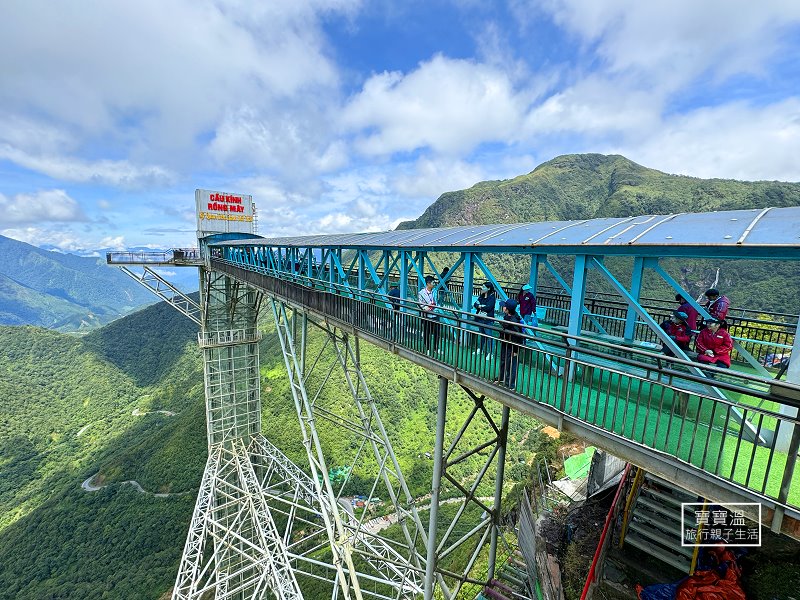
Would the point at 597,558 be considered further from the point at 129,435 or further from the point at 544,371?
the point at 129,435

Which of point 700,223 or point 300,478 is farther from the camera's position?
point 300,478

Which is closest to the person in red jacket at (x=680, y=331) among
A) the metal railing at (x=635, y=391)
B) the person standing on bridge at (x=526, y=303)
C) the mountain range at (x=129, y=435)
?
the metal railing at (x=635, y=391)

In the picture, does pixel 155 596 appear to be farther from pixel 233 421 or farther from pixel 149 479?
pixel 233 421

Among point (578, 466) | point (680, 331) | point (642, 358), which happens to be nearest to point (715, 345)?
point (680, 331)

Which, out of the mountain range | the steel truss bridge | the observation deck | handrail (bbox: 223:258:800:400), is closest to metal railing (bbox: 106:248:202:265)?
the steel truss bridge

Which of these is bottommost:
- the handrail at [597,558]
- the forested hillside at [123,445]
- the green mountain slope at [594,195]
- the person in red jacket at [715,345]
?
the forested hillside at [123,445]

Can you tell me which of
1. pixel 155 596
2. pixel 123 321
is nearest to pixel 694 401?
pixel 155 596

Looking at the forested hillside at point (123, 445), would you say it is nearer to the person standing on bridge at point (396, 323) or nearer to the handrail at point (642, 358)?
the person standing on bridge at point (396, 323)
